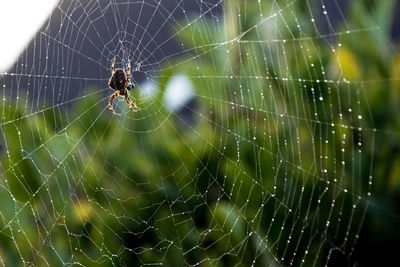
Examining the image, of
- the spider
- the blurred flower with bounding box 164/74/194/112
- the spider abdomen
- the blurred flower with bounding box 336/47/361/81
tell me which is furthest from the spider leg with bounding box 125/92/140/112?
the blurred flower with bounding box 336/47/361/81

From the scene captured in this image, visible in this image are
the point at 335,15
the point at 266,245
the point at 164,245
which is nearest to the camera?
the point at 266,245

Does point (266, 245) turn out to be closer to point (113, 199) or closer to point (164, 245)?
point (164, 245)

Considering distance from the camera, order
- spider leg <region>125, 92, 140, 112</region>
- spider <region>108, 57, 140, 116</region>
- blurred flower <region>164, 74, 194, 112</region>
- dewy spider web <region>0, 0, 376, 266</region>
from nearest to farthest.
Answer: dewy spider web <region>0, 0, 376, 266</region> → blurred flower <region>164, 74, 194, 112</region> → spider leg <region>125, 92, 140, 112</region> → spider <region>108, 57, 140, 116</region>

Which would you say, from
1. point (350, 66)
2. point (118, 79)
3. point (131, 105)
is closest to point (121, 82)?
point (118, 79)

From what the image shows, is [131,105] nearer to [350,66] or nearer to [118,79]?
[118,79]

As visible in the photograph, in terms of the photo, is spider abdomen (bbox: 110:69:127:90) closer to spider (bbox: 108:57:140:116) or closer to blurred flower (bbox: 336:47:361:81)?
spider (bbox: 108:57:140:116)

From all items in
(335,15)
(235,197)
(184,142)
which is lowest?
(235,197)

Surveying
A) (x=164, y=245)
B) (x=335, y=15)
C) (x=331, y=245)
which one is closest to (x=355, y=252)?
(x=331, y=245)
